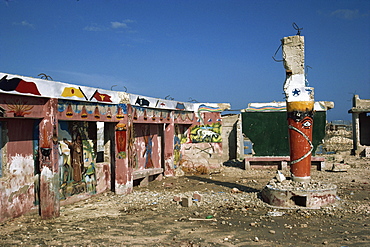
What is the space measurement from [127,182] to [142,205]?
1656 mm

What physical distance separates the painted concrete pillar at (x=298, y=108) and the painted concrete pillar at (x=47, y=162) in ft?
18.6

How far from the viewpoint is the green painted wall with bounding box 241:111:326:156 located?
1526cm

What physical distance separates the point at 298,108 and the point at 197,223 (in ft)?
12.6

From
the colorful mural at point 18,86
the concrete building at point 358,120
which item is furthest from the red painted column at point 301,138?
the concrete building at point 358,120

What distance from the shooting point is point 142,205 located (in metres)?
8.98

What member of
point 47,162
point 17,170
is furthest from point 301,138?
point 17,170

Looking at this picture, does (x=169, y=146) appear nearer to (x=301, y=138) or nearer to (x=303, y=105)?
(x=301, y=138)

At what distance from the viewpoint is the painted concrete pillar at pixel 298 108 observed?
8.62 meters

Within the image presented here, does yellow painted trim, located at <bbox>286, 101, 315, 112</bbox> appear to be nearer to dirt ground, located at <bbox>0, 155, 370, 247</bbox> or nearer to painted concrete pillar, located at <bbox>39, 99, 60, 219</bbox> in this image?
dirt ground, located at <bbox>0, 155, 370, 247</bbox>

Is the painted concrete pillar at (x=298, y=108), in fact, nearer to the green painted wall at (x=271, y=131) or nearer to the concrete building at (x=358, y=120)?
the green painted wall at (x=271, y=131)

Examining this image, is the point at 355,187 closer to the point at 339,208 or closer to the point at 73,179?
the point at 339,208

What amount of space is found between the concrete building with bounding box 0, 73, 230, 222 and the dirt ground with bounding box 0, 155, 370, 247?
476 mm

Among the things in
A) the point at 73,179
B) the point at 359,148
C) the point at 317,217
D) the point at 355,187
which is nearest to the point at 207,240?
the point at 317,217

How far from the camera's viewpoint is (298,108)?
8.67 metres
